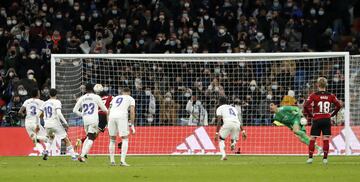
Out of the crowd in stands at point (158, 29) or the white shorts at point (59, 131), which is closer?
the white shorts at point (59, 131)

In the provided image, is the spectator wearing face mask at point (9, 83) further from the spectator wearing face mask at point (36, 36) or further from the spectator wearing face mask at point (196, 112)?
the spectator wearing face mask at point (196, 112)

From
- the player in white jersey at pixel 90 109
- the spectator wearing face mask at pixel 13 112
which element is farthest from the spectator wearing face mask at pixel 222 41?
the player in white jersey at pixel 90 109

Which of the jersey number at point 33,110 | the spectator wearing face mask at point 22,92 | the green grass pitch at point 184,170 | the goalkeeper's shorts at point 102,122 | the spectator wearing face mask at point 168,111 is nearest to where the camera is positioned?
the green grass pitch at point 184,170

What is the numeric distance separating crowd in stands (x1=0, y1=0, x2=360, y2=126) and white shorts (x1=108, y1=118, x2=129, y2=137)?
10312 millimetres

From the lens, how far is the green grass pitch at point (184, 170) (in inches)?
798

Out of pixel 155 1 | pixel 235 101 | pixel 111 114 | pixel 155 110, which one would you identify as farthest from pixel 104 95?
pixel 155 1

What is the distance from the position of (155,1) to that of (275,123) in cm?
1068

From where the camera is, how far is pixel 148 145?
33031 millimetres

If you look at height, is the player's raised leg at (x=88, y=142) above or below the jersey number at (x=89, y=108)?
below

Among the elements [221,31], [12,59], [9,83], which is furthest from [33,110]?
[221,31]

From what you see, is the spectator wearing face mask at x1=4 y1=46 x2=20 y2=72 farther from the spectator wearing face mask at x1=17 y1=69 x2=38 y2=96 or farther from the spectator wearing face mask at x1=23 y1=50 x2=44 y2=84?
the spectator wearing face mask at x1=17 y1=69 x2=38 y2=96

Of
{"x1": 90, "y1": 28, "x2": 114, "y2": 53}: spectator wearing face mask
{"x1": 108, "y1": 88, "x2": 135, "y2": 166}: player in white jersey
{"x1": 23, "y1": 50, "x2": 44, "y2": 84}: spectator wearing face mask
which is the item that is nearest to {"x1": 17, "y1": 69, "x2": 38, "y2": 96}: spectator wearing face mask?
{"x1": 23, "y1": 50, "x2": 44, "y2": 84}: spectator wearing face mask

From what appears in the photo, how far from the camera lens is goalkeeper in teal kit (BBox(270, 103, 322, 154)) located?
30.9 meters

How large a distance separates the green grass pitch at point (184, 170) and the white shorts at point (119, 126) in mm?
878
